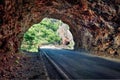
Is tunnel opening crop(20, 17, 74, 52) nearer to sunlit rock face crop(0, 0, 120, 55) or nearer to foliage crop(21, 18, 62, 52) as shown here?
foliage crop(21, 18, 62, 52)

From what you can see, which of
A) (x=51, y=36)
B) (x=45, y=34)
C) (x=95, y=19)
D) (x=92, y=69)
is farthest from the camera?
(x=51, y=36)

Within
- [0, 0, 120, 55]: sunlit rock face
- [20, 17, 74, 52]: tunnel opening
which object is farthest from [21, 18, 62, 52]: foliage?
[0, 0, 120, 55]: sunlit rock face

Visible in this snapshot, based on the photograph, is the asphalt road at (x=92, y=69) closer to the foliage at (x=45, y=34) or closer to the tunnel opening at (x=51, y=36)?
the foliage at (x=45, y=34)

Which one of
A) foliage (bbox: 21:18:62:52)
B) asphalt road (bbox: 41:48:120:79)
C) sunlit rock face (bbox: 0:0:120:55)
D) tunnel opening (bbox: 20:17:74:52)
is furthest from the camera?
tunnel opening (bbox: 20:17:74:52)

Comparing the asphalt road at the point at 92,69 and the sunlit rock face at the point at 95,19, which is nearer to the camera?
the asphalt road at the point at 92,69

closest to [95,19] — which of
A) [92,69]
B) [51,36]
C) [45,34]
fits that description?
[92,69]

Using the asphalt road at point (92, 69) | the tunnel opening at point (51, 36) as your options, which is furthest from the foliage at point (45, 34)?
the asphalt road at point (92, 69)

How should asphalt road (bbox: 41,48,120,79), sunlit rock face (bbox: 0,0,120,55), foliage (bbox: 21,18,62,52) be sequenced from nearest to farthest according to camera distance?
asphalt road (bbox: 41,48,120,79) → sunlit rock face (bbox: 0,0,120,55) → foliage (bbox: 21,18,62,52)

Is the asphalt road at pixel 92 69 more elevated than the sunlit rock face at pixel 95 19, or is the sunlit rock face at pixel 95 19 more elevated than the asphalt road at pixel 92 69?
the sunlit rock face at pixel 95 19

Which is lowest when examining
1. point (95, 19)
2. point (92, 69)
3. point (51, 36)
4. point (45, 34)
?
point (92, 69)

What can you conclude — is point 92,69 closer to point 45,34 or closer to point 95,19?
point 95,19

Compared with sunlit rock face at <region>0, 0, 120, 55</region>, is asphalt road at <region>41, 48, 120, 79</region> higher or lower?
lower

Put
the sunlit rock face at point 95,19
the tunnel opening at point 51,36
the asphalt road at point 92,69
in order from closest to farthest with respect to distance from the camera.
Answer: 1. the asphalt road at point 92,69
2. the sunlit rock face at point 95,19
3. the tunnel opening at point 51,36

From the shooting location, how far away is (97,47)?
30.1 metres
